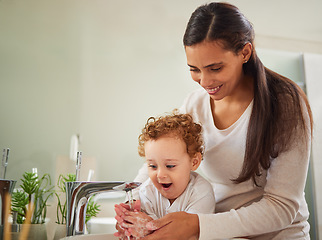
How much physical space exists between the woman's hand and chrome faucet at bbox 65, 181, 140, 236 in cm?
12

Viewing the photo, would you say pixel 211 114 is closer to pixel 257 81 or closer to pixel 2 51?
pixel 257 81

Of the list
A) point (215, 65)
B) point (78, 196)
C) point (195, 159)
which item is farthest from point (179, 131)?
point (78, 196)

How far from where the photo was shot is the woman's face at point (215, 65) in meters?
0.96

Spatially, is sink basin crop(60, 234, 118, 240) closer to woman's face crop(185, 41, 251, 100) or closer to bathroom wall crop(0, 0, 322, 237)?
woman's face crop(185, 41, 251, 100)

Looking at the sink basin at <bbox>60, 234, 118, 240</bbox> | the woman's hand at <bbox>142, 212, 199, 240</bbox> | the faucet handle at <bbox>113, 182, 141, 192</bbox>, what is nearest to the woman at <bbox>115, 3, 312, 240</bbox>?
the woman's hand at <bbox>142, 212, 199, 240</bbox>

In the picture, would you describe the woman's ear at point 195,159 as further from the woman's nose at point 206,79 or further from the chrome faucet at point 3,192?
the chrome faucet at point 3,192

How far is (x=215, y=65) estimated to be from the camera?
970mm

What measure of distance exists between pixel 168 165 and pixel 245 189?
0.84 feet

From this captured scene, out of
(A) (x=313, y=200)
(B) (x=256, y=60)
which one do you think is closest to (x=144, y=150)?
(B) (x=256, y=60)

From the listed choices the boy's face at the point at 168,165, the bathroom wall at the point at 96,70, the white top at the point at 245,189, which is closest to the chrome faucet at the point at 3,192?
the boy's face at the point at 168,165

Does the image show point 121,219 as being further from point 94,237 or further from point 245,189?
point 245,189

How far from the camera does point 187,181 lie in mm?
1032

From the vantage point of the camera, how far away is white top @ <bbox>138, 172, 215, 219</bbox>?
3.25 feet

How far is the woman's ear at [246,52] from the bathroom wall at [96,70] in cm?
142
